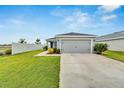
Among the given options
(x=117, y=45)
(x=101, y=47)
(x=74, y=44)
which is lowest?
(x=101, y=47)

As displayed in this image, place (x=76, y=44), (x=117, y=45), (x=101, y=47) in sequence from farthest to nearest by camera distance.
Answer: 1. (x=117, y=45)
2. (x=76, y=44)
3. (x=101, y=47)

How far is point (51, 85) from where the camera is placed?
464 centimetres

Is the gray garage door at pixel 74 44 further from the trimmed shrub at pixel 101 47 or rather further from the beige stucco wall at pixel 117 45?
the beige stucco wall at pixel 117 45

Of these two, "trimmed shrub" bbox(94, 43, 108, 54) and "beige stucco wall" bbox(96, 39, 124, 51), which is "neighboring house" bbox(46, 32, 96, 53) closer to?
"trimmed shrub" bbox(94, 43, 108, 54)

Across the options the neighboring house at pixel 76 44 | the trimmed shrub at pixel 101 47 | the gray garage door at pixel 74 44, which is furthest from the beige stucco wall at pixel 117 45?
the gray garage door at pixel 74 44

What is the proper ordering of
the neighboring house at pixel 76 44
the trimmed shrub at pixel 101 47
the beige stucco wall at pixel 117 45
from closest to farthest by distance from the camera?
the trimmed shrub at pixel 101 47
the neighboring house at pixel 76 44
the beige stucco wall at pixel 117 45

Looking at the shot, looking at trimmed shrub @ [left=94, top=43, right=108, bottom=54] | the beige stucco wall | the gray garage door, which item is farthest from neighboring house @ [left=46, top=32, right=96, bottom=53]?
the beige stucco wall

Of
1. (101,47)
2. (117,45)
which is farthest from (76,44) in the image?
(117,45)

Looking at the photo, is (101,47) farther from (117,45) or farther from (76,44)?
(117,45)
